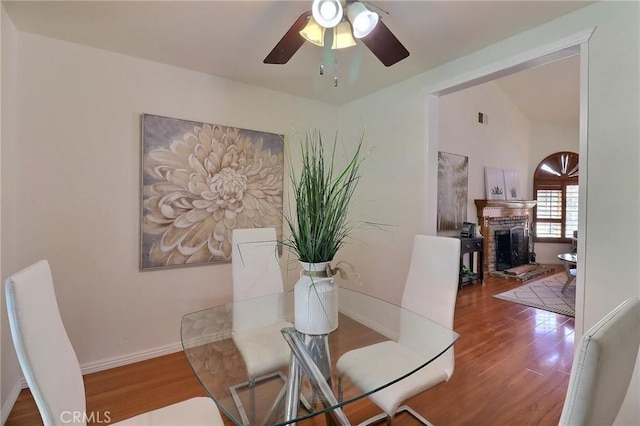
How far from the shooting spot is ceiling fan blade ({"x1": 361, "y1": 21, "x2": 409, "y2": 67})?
5.13 feet

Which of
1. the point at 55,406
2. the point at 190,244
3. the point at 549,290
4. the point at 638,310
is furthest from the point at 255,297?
the point at 549,290

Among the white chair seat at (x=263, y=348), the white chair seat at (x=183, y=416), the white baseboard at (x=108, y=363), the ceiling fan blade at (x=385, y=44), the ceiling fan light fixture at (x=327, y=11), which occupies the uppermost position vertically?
the ceiling fan light fixture at (x=327, y=11)

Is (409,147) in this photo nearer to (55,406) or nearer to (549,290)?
(55,406)

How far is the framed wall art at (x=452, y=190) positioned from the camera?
4.66 meters

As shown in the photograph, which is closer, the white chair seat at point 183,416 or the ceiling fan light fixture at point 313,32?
the white chair seat at point 183,416

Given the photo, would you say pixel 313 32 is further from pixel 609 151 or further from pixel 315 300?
pixel 609 151

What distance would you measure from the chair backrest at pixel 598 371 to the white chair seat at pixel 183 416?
114 cm

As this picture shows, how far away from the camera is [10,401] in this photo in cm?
188

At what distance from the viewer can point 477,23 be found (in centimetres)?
190

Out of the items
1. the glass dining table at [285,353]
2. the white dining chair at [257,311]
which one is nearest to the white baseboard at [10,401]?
the glass dining table at [285,353]

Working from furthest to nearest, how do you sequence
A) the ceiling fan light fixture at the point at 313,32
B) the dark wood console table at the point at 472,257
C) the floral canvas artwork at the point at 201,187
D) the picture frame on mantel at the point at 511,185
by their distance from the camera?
the picture frame on mantel at the point at 511,185 < the dark wood console table at the point at 472,257 < the floral canvas artwork at the point at 201,187 < the ceiling fan light fixture at the point at 313,32

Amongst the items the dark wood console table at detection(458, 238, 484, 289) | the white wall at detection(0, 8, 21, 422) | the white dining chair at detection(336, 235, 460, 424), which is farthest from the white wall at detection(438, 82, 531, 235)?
the white wall at detection(0, 8, 21, 422)

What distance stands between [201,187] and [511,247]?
18.6 feet

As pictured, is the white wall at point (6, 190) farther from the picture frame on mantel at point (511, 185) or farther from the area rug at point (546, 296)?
the picture frame on mantel at point (511, 185)
